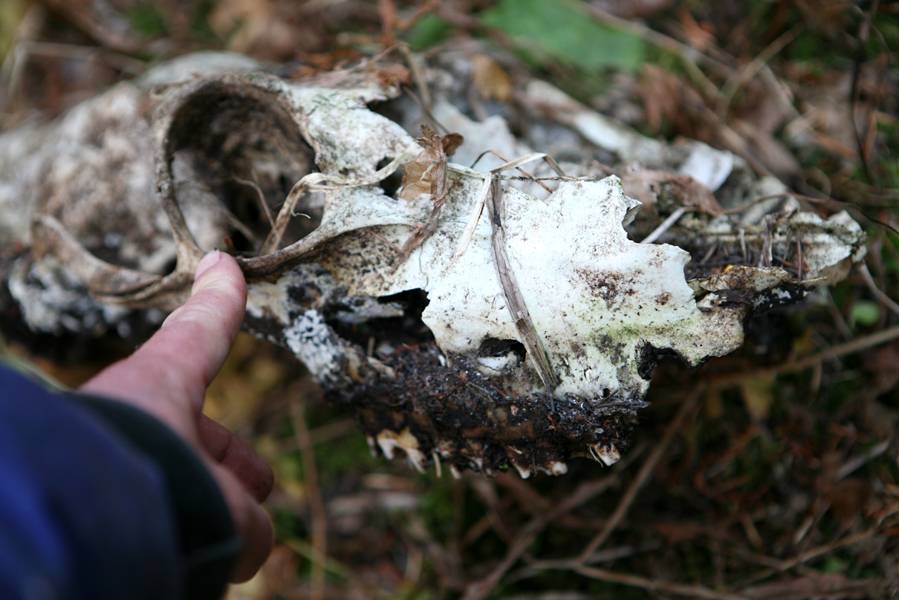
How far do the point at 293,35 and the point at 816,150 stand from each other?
7.03 ft

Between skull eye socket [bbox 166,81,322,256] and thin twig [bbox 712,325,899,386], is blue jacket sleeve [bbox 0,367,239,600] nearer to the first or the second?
skull eye socket [bbox 166,81,322,256]

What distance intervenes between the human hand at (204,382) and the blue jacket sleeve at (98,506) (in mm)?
70

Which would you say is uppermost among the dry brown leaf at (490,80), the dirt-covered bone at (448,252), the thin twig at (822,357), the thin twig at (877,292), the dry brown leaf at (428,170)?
the dry brown leaf at (428,170)

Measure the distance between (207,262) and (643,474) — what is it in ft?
4.95

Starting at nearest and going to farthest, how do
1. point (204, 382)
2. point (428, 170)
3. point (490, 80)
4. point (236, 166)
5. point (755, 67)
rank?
1. point (204, 382)
2. point (428, 170)
3. point (236, 166)
4. point (490, 80)
5. point (755, 67)

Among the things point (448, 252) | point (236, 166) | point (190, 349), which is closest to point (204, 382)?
point (190, 349)

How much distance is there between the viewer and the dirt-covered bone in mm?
1671

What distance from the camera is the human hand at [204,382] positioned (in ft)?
4.17

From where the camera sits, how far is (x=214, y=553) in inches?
45.1

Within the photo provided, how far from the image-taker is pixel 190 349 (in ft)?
4.74

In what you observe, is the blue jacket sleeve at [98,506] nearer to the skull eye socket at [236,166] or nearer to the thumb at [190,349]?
the thumb at [190,349]

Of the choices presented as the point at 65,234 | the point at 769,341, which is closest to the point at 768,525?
the point at 769,341

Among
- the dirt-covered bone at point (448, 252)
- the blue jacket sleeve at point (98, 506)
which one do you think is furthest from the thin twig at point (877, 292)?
the blue jacket sleeve at point (98, 506)

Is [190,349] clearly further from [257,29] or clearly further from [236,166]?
[257,29]
